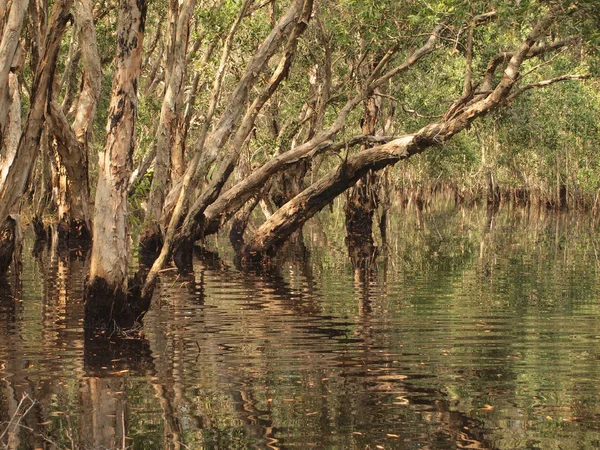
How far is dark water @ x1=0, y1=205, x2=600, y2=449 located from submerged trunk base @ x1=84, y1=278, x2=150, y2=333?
0.84 ft

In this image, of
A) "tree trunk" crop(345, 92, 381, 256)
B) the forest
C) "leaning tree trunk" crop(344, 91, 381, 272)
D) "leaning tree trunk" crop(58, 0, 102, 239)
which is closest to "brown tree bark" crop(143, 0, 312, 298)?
the forest

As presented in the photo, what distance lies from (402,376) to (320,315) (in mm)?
4373

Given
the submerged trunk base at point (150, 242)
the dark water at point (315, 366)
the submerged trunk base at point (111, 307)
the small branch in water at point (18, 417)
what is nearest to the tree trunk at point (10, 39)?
the dark water at point (315, 366)

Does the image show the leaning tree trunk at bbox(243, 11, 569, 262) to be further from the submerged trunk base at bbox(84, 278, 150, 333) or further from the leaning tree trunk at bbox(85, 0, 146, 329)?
the submerged trunk base at bbox(84, 278, 150, 333)

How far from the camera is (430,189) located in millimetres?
62125

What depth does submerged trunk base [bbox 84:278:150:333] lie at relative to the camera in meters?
10.8

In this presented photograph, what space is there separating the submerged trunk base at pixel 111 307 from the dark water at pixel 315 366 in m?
0.26

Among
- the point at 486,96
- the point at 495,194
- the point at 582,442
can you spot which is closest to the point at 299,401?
the point at 582,442

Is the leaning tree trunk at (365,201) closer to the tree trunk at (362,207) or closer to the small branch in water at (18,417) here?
the tree trunk at (362,207)

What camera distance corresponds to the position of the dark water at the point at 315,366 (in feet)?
23.2

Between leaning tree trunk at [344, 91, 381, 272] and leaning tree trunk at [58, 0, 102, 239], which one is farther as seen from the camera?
leaning tree trunk at [344, 91, 381, 272]

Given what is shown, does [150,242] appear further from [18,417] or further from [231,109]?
[18,417]

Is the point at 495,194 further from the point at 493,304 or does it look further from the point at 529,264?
the point at 493,304

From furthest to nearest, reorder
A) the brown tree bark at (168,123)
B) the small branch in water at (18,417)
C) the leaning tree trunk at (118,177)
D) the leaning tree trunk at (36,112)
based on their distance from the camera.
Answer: the brown tree bark at (168,123)
the leaning tree trunk at (36,112)
the leaning tree trunk at (118,177)
the small branch in water at (18,417)
